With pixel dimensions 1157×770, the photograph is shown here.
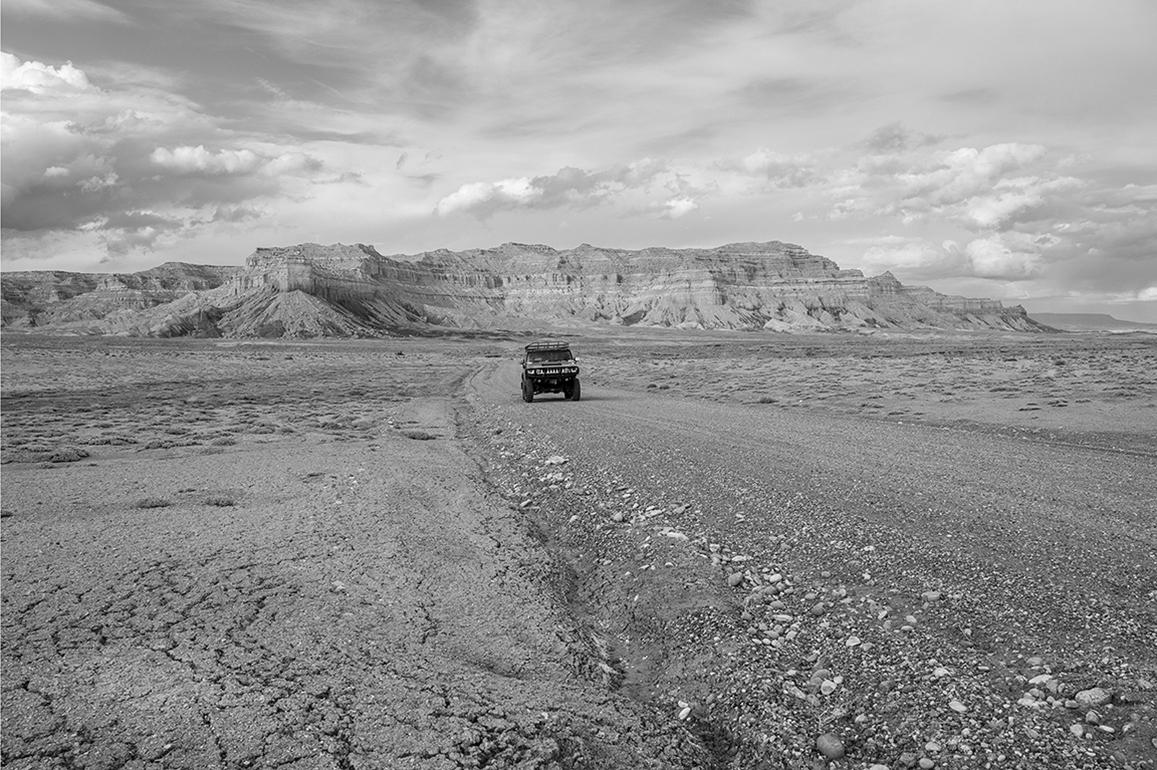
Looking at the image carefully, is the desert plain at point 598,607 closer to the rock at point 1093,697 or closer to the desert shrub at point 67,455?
the rock at point 1093,697

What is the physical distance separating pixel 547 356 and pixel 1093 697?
2472cm

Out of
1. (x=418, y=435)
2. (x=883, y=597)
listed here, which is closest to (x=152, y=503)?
(x=418, y=435)

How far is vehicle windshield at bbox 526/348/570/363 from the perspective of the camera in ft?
93.9

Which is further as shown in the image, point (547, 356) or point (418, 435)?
point (547, 356)

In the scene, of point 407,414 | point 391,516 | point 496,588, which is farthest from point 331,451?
point 496,588

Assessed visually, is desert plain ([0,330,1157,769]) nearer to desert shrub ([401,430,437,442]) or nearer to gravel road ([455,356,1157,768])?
gravel road ([455,356,1157,768])

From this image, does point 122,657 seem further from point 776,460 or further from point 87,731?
point 776,460

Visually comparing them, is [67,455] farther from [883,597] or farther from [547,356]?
[883,597]

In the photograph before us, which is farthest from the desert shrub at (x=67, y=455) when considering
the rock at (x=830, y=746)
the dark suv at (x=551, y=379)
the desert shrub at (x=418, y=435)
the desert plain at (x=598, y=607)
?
the rock at (x=830, y=746)

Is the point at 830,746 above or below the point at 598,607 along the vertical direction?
above

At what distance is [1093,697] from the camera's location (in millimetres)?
4781

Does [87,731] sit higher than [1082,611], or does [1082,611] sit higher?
[1082,611]

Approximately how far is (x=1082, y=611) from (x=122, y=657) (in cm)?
793

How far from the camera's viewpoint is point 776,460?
13.2 metres
